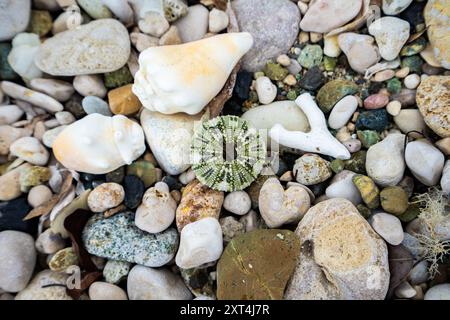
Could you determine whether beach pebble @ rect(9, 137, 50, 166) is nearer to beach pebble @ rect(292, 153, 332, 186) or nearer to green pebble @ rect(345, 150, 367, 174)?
beach pebble @ rect(292, 153, 332, 186)

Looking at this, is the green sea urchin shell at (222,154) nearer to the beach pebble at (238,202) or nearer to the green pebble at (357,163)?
the beach pebble at (238,202)

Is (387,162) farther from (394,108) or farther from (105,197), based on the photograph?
(105,197)

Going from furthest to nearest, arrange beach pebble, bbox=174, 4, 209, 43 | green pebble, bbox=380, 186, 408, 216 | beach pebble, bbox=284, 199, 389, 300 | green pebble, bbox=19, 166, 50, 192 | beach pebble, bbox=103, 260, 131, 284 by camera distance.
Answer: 1. beach pebble, bbox=174, 4, 209, 43
2. green pebble, bbox=19, 166, 50, 192
3. beach pebble, bbox=103, 260, 131, 284
4. green pebble, bbox=380, 186, 408, 216
5. beach pebble, bbox=284, 199, 389, 300

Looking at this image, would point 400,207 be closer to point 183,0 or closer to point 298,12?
point 298,12

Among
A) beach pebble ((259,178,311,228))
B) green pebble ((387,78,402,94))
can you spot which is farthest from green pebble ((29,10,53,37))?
green pebble ((387,78,402,94))

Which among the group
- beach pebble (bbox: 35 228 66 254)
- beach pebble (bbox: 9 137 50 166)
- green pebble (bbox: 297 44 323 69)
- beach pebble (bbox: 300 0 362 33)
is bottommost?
beach pebble (bbox: 35 228 66 254)

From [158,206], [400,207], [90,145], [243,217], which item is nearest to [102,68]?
[90,145]

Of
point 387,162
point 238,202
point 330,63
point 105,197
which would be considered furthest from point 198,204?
point 330,63

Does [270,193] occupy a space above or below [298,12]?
below
